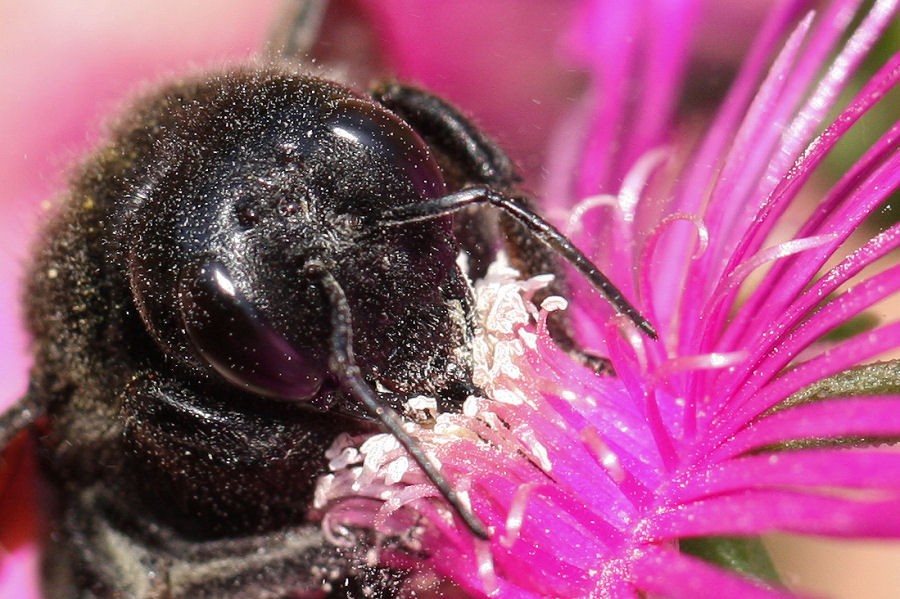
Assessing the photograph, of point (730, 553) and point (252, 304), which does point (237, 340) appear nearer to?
point (252, 304)

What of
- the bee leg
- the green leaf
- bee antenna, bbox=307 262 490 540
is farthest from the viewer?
the bee leg

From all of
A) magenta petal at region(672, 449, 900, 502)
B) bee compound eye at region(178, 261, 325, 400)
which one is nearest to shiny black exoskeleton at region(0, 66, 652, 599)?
bee compound eye at region(178, 261, 325, 400)

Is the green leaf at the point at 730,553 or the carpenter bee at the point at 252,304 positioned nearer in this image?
the carpenter bee at the point at 252,304

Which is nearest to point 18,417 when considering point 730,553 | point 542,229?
point 542,229

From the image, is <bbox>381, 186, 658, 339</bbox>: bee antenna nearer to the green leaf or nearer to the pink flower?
the pink flower

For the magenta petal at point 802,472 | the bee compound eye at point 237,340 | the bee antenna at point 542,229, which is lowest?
the magenta petal at point 802,472

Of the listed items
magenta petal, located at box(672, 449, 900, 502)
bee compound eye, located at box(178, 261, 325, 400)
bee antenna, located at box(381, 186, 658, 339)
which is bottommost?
magenta petal, located at box(672, 449, 900, 502)

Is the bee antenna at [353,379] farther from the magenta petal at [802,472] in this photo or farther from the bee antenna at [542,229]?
the magenta petal at [802,472]

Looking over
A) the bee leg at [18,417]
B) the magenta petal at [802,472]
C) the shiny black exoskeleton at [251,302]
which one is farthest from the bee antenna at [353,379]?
the bee leg at [18,417]
